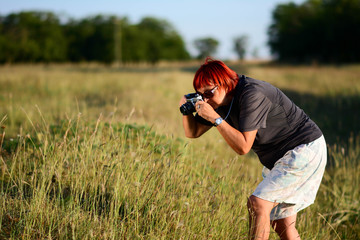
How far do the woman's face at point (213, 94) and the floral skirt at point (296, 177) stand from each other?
0.65m

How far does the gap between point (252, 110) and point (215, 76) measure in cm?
40

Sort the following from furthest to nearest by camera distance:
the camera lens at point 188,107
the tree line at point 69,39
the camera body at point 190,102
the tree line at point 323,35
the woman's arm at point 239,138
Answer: the tree line at point 69,39 → the tree line at point 323,35 → the camera lens at point 188,107 → the camera body at point 190,102 → the woman's arm at point 239,138

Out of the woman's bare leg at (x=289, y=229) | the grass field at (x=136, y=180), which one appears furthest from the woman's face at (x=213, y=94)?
the woman's bare leg at (x=289, y=229)

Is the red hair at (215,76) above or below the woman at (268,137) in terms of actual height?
above

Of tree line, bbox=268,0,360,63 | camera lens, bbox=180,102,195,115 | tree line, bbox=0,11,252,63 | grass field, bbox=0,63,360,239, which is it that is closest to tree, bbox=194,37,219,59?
tree line, bbox=0,11,252,63

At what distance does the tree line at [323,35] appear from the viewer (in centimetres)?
3216

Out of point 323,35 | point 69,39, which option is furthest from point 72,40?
point 323,35

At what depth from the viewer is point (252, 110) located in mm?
2379

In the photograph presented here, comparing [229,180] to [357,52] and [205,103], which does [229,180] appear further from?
[357,52]

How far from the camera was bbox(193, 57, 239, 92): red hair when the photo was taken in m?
2.56

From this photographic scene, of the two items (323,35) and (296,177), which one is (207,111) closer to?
(296,177)

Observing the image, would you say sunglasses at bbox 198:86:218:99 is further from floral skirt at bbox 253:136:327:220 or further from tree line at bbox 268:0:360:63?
tree line at bbox 268:0:360:63

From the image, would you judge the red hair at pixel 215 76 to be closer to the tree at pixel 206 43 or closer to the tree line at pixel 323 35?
the tree line at pixel 323 35

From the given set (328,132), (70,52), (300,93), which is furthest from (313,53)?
(70,52)
